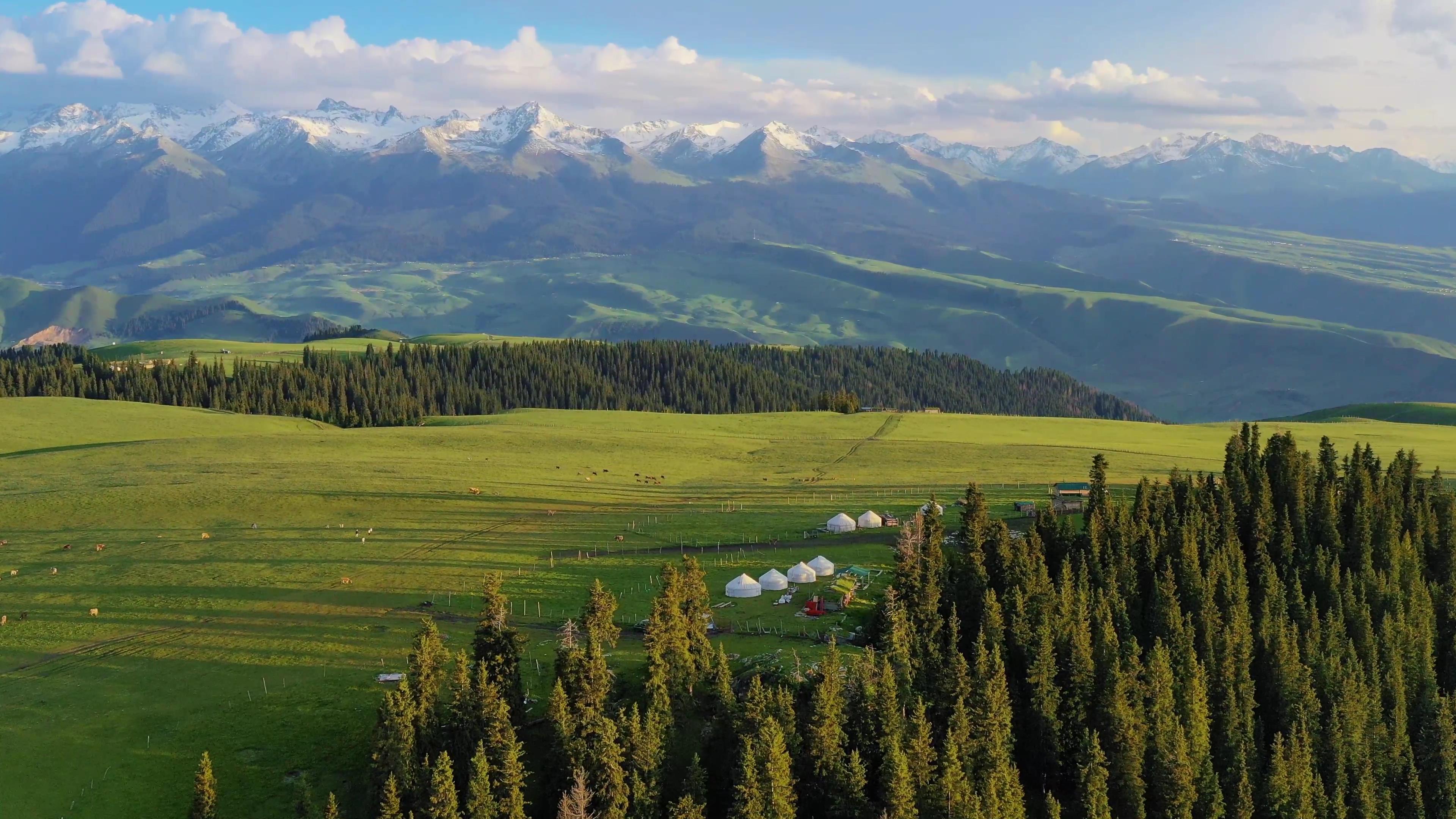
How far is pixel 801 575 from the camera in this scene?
92.5 meters

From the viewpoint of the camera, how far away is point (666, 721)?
67188 mm

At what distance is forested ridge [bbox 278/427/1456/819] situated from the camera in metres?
63.9

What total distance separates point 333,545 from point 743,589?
37655mm

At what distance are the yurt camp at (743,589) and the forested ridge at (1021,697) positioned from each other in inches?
305

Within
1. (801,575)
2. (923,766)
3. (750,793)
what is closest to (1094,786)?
(923,766)

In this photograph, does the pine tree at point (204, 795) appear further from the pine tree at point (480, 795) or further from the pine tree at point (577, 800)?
the pine tree at point (577, 800)

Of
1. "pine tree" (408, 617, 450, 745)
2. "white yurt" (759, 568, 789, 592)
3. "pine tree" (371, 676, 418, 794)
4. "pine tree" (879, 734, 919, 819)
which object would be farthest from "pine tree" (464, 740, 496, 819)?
"white yurt" (759, 568, 789, 592)

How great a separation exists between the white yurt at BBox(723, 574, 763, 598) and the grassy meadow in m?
1.09

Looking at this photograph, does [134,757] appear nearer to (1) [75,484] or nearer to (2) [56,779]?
(2) [56,779]

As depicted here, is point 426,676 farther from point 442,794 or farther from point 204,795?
point 204,795

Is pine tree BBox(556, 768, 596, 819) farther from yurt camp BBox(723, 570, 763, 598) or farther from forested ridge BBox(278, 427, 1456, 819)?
yurt camp BBox(723, 570, 763, 598)

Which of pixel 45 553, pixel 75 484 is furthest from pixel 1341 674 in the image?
pixel 75 484

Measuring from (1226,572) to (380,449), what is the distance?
10199 centimetres

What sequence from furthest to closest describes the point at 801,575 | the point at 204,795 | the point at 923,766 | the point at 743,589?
1. the point at 801,575
2. the point at 743,589
3. the point at 923,766
4. the point at 204,795
